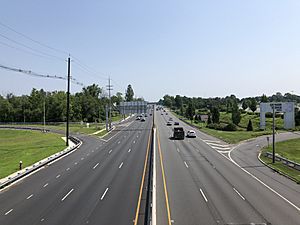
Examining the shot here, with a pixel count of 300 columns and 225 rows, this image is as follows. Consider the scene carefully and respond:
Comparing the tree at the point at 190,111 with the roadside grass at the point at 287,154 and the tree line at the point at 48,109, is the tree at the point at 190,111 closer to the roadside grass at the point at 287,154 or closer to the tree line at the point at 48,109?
the tree line at the point at 48,109

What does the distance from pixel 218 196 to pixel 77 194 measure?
403 inches

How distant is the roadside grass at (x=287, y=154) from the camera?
3469cm

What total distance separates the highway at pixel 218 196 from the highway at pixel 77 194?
7.87 ft

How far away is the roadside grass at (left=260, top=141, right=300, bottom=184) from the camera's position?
3469 centimetres

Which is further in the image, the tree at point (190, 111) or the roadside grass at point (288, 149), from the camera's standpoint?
the tree at point (190, 111)

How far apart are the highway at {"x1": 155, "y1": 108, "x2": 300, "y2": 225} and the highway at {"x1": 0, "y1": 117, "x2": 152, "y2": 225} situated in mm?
2398

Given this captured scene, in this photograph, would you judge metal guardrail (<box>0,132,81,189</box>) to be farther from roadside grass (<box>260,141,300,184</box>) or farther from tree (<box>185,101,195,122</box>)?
tree (<box>185,101,195,122</box>)

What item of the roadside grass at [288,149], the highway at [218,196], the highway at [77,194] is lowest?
the highway at [77,194]

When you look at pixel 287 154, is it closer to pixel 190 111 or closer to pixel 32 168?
pixel 32 168

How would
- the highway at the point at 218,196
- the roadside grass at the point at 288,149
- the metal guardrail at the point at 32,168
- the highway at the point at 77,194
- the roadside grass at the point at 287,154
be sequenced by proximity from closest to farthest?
1. the highway at the point at 218,196
2. the highway at the point at 77,194
3. the metal guardrail at the point at 32,168
4. the roadside grass at the point at 287,154
5. the roadside grass at the point at 288,149

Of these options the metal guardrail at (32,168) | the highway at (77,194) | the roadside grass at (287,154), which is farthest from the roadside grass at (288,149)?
the metal guardrail at (32,168)

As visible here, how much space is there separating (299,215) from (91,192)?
14372 mm

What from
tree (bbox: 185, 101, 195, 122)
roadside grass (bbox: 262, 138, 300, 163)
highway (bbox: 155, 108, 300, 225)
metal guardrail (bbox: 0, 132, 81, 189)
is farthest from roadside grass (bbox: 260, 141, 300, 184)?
tree (bbox: 185, 101, 195, 122)

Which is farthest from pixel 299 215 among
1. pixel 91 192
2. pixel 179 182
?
pixel 91 192
